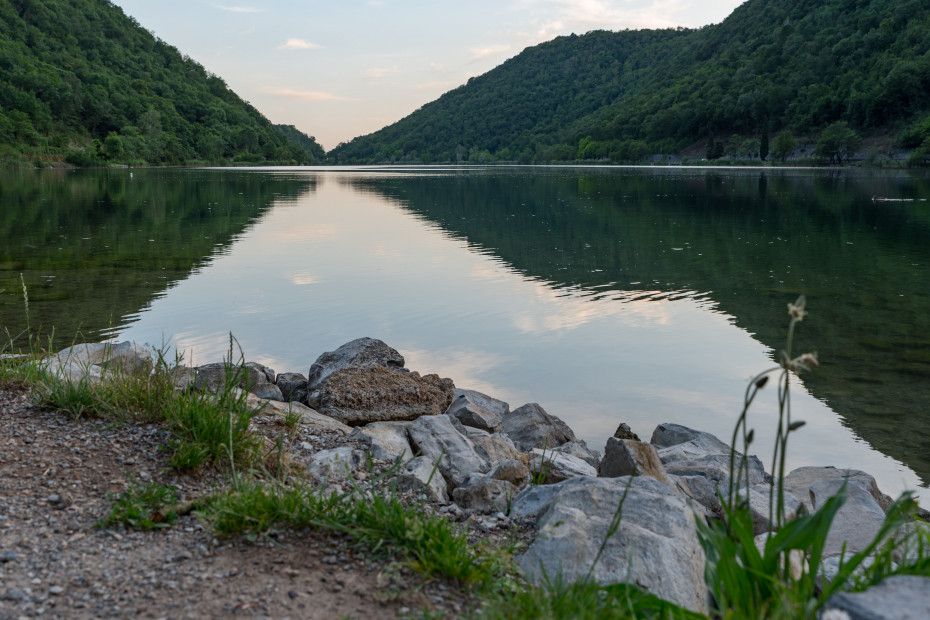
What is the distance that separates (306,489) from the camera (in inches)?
164

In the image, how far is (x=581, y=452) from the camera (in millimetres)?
7555

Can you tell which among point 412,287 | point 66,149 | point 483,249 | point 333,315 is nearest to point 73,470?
point 333,315

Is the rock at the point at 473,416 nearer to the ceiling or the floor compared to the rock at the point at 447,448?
nearer to the floor

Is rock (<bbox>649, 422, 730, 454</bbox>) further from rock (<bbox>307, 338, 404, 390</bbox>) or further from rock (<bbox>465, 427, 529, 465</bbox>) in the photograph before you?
rock (<bbox>307, 338, 404, 390</bbox>)

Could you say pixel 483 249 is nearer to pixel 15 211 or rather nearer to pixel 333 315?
pixel 333 315

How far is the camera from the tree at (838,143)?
109750mm

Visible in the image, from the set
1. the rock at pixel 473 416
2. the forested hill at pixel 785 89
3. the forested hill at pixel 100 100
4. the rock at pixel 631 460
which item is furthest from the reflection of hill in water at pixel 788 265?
the forested hill at pixel 100 100

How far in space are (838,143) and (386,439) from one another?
397 feet

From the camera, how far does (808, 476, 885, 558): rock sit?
507 cm

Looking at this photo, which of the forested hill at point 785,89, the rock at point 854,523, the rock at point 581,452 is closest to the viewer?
Answer: the rock at point 854,523

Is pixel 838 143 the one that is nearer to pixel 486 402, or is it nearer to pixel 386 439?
pixel 486 402

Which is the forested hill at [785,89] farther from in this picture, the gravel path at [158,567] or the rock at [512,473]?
the gravel path at [158,567]

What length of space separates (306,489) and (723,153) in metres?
153

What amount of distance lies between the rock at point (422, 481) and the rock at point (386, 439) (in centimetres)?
15
